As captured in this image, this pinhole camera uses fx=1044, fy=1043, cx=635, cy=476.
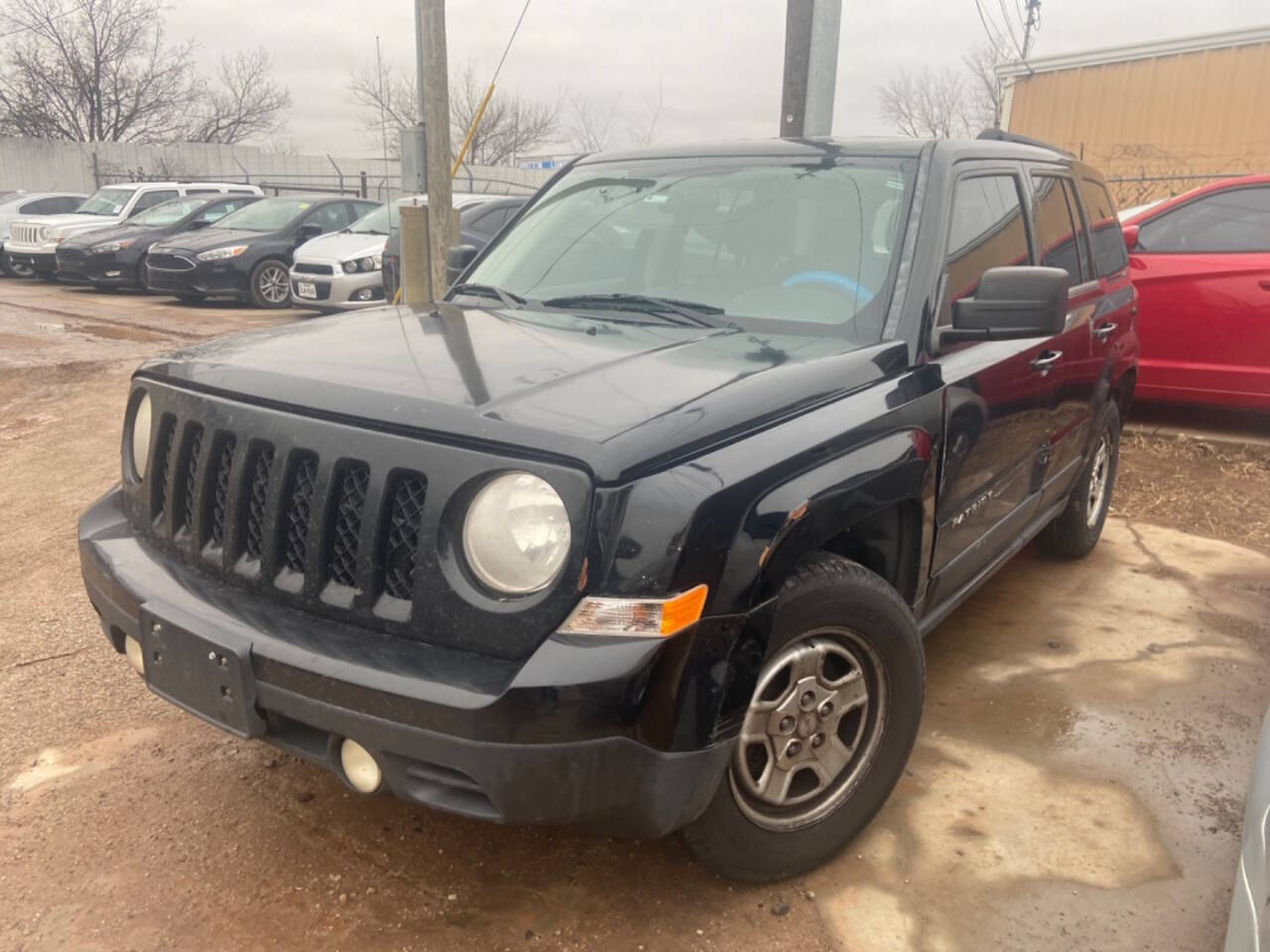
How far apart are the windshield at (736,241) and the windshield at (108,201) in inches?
613

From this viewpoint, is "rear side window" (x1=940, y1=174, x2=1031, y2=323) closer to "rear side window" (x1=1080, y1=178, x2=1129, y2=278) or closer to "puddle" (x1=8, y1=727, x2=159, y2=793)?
"rear side window" (x1=1080, y1=178, x2=1129, y2=278)

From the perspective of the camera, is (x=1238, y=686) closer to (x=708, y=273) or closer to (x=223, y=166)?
(x=708, y=273)

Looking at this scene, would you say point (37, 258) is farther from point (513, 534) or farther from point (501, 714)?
point (501, 714)

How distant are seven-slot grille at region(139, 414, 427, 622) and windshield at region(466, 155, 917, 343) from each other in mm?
1224

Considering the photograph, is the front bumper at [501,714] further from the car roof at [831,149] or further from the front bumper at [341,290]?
the front bumper at [341,290]

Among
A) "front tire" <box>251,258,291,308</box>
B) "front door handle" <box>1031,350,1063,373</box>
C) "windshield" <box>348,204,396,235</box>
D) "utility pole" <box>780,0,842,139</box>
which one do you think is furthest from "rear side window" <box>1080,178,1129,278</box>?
"front tire" <box>251,258,291,308</box>

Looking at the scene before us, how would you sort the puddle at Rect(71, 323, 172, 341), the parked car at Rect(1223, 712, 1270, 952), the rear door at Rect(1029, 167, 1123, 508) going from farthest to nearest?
the puddle at Rect(71, 323, 172, 341) → the rear door at Rect(1029, 167, 1123, 508) → the parked car at Rect(1223, 712, 1270, 952)

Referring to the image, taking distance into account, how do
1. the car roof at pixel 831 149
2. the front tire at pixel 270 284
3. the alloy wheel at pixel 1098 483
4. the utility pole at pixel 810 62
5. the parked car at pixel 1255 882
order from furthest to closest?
the front tire at pixel 270 284, the utility pole at pixel 810 62, the alloy wheel at pixel 1098 483, the car roof at pixel 831 149, the parked car at pixel 1255 882

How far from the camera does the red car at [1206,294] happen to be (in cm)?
622

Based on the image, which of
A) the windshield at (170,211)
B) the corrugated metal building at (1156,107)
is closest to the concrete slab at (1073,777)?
the windshield at (170,211)

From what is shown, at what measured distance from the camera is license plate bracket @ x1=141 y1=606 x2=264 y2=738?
209 centimetres

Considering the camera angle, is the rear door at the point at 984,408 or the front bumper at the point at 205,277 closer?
the rear door at the point at 984,408

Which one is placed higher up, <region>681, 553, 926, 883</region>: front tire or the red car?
the red car

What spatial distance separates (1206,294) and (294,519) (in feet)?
19.7
